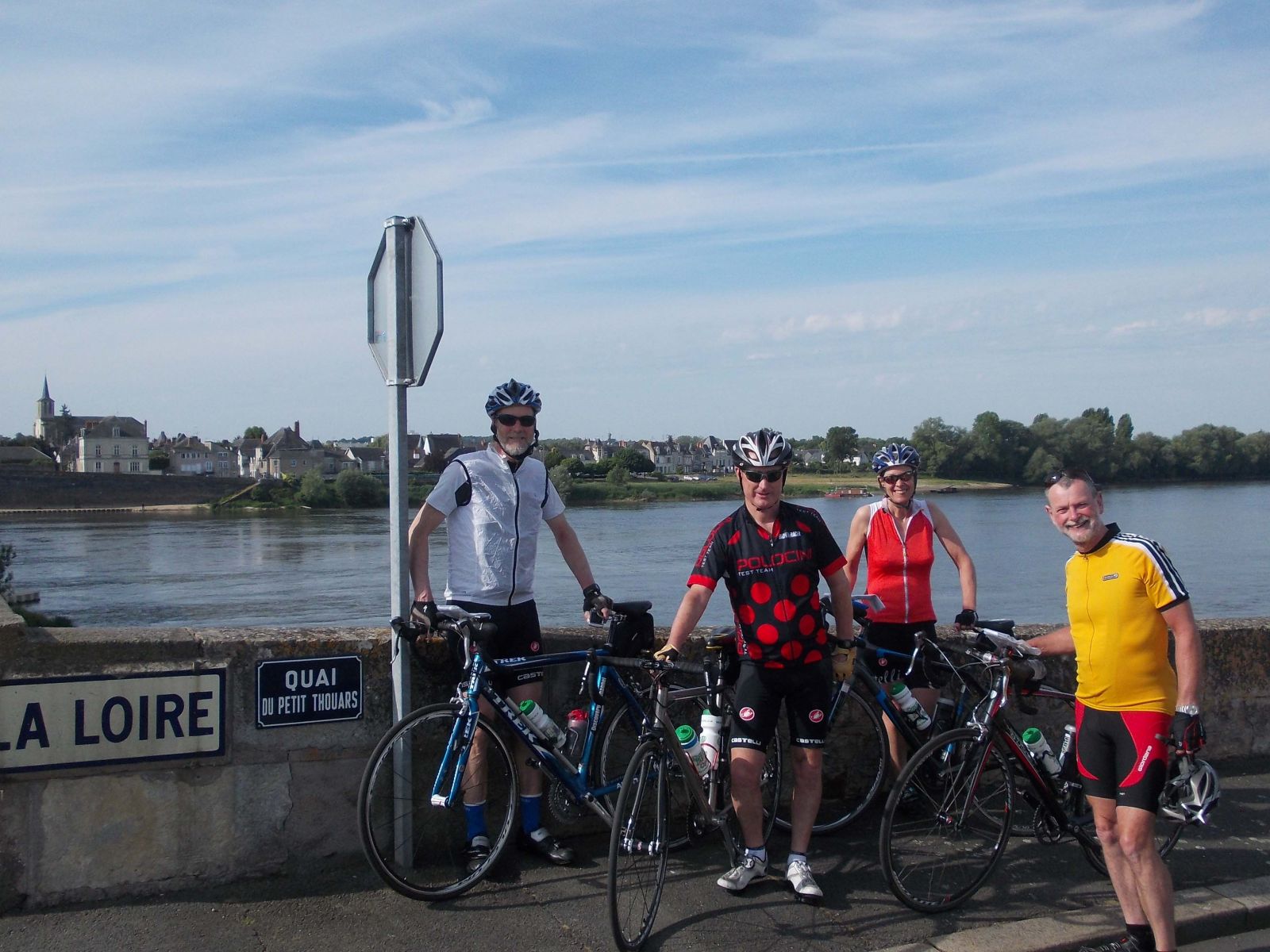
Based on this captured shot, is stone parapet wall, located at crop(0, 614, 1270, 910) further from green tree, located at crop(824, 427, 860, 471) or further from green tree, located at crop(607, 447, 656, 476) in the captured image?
green tree, located at crop(607, 447, 656, 476)

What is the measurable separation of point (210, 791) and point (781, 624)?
2.20m

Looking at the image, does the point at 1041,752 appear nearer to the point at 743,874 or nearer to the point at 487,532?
the point at 743,874

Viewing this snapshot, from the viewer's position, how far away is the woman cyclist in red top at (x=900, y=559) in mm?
4973

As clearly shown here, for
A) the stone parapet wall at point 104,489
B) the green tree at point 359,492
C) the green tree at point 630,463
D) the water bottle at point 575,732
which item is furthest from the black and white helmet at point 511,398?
the stone parapet wall at point 104,489

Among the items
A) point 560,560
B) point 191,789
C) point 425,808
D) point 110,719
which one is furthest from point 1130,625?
point 560,560

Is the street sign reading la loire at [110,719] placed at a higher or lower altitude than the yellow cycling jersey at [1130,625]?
lower

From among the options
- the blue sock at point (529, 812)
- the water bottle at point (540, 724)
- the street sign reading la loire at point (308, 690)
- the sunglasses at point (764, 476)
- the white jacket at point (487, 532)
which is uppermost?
the sunglasses at point (764, 476)

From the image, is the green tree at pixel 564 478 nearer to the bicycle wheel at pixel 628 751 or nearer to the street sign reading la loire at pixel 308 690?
the bicycle wheel at pixel 628 751

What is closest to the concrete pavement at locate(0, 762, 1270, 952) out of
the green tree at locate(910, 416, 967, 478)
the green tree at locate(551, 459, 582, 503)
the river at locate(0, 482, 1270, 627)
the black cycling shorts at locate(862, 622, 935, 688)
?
the black cycling shorts at locate(862, 622, 935, 688)

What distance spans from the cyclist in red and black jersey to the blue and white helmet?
119cm

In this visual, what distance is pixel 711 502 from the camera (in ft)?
214

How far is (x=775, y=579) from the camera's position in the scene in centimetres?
399

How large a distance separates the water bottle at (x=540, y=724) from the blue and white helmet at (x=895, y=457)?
2.04 m

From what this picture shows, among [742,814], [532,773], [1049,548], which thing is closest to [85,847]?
[532,773]
